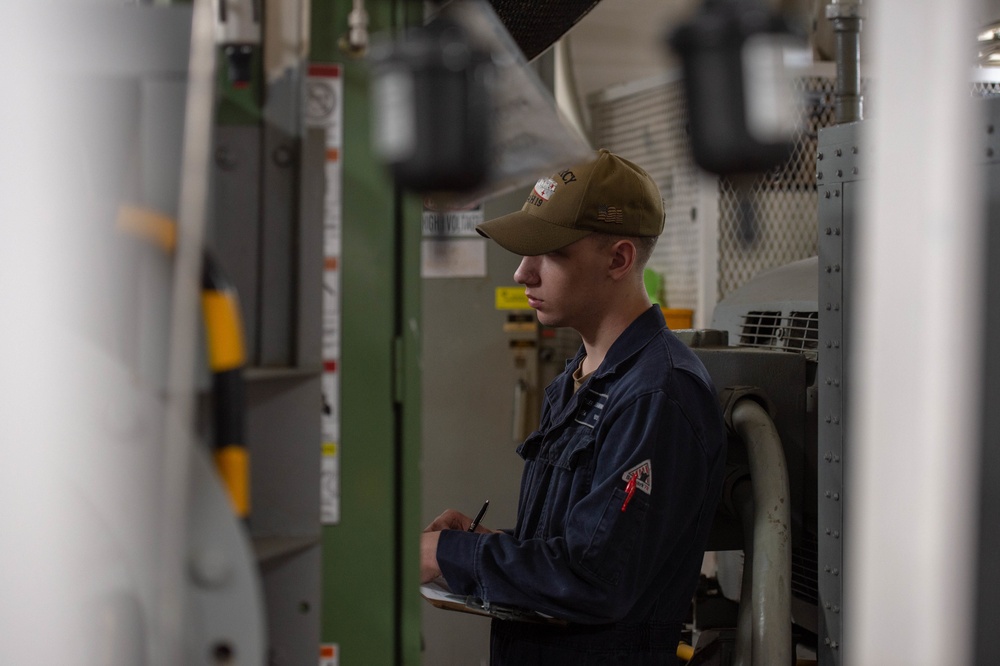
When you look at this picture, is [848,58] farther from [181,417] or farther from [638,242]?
[181,417]

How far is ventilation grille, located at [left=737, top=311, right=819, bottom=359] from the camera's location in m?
2.72

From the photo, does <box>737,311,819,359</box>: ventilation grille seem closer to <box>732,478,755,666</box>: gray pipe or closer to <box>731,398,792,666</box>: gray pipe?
<box>731,398,792,666</box>: gray pipe

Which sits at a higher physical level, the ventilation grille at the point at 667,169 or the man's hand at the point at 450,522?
the ventilation grille at the point at 667,169

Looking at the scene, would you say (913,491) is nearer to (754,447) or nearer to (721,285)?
(754,447)

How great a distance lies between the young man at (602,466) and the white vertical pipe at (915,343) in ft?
2.99

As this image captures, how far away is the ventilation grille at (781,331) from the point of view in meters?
2.72

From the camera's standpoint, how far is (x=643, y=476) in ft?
6.72

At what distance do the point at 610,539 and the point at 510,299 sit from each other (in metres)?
2.53

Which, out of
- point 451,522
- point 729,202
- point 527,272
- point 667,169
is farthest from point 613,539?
point 667,169

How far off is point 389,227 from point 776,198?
2838mm

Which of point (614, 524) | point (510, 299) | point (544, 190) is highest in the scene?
point (544, 190)

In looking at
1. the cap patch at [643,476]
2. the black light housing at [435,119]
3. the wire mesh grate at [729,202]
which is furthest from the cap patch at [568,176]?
the wire mesh grate at [729,202]

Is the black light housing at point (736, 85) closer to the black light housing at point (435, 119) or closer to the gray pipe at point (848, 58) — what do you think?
the black light housing at point (435, 119)

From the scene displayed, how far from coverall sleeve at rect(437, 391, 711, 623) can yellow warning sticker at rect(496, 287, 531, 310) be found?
91.2 inches
